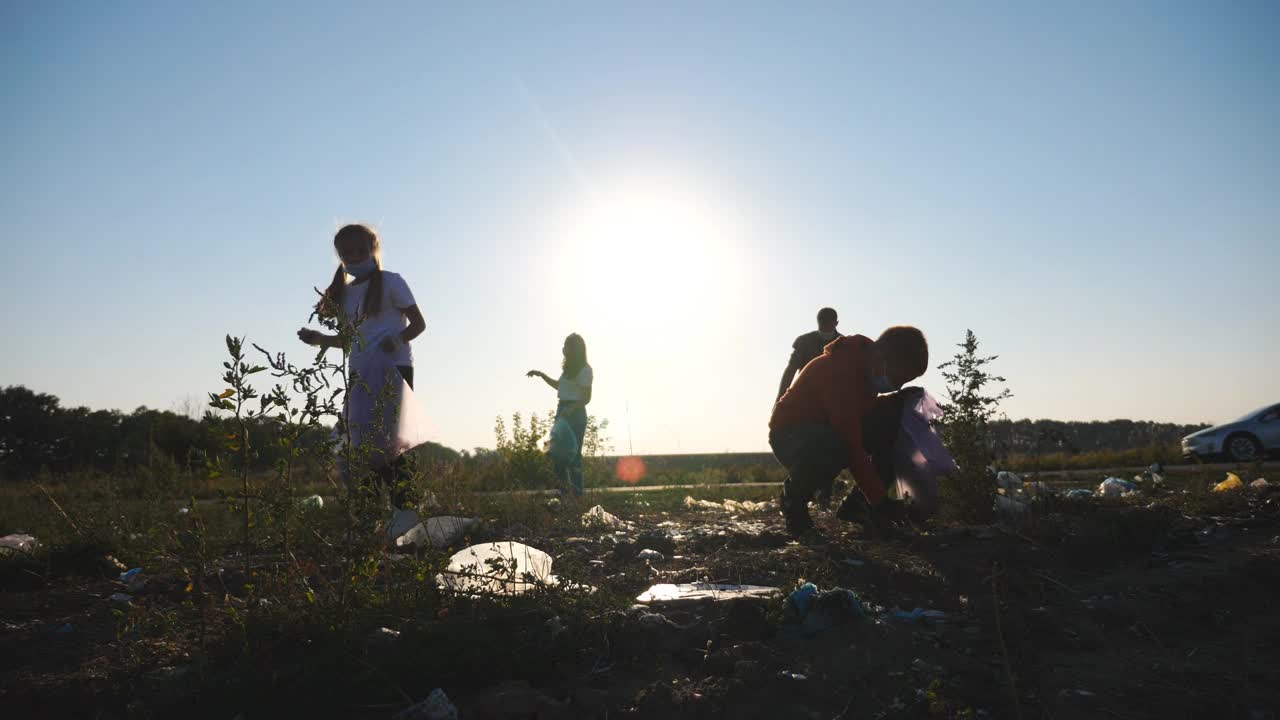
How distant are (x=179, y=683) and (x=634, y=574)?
186 cm

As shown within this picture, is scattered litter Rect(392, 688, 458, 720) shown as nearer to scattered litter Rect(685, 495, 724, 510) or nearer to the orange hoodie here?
the orange hoodie

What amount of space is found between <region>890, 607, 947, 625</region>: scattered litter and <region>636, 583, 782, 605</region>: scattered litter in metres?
0.44

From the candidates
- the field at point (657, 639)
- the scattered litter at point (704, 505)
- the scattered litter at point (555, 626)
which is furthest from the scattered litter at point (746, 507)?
the scattered litter at point (555, 626)

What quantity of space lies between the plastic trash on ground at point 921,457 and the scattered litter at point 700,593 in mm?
2086

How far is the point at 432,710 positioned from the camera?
181 cm

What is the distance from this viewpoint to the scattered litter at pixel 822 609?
245 cm

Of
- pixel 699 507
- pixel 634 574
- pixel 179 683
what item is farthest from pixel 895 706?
pixel 699 507

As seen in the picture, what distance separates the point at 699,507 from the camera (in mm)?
7098

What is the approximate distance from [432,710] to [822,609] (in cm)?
135

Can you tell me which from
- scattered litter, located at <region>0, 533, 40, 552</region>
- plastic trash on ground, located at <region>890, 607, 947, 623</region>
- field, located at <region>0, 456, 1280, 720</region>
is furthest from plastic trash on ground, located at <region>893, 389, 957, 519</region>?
scattered litter, located at <region>0, 533, 40, 552</region>

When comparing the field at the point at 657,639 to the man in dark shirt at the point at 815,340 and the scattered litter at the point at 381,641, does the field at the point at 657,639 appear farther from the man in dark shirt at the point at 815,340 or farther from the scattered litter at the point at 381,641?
the man in dark shirt at the point at 815,340

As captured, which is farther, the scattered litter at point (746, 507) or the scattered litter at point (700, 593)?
the scattered litter at point (746, 507)

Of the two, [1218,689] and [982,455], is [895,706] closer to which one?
[1218,689]

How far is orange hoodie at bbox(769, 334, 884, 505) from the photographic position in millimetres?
4141
